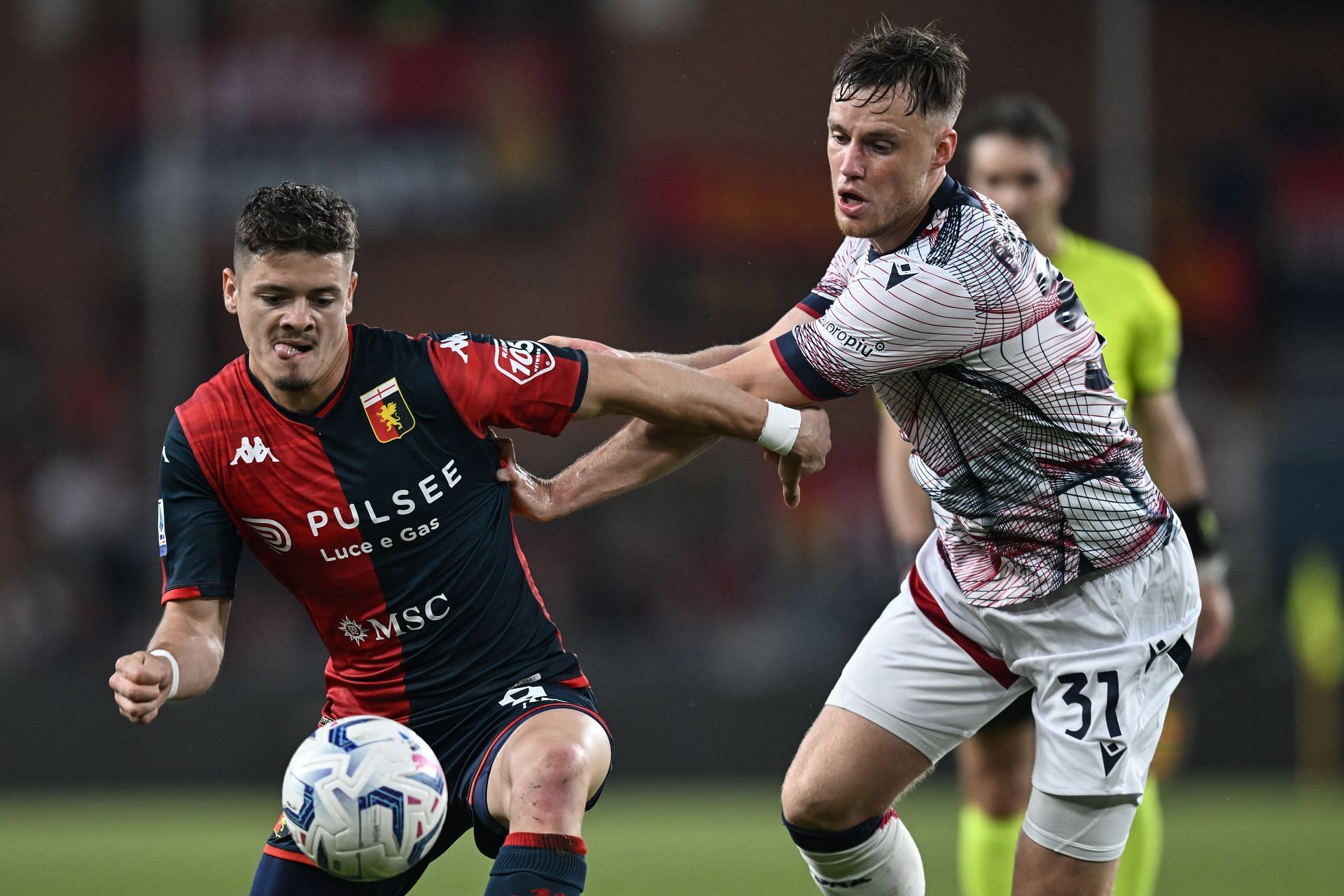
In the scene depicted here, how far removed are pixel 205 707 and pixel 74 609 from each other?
8.40 feet

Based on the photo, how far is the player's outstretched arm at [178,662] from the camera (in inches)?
159

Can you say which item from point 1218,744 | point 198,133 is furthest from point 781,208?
point 1218,744

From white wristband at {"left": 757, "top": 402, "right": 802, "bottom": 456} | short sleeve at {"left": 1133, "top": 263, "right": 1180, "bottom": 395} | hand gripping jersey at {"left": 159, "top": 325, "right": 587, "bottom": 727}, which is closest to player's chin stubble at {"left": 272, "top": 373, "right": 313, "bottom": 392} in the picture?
hand gripping jersey at {"left": 159, "top": 325, "right": 587, "bottom": 727}

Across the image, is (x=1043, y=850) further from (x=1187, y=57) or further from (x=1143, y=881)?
(x=1187, y=57)

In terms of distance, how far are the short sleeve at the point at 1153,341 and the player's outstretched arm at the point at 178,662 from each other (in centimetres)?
Result: 314

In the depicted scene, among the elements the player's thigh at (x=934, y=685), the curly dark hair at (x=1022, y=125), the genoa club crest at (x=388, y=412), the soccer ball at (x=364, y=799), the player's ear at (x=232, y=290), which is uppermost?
the curly dark hair at (x=1022, y=125)

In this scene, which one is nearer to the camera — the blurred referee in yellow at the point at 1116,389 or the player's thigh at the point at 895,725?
the player's thigh at the point at 895,725

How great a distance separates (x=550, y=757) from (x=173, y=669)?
928 millimetres

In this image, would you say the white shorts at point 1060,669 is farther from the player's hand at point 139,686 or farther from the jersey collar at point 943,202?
the player's hand at point 139,686

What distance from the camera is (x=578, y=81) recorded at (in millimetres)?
19734

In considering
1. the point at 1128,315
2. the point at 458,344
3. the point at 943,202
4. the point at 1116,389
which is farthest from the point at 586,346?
the point at 1128,315

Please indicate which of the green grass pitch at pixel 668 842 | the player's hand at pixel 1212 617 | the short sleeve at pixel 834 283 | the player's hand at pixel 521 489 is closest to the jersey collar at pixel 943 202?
the short sleeve at pixel 834 283

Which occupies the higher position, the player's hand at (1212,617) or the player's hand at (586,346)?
the player's hand at (586,346)

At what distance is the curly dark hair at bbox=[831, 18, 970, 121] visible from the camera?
4.23 m
